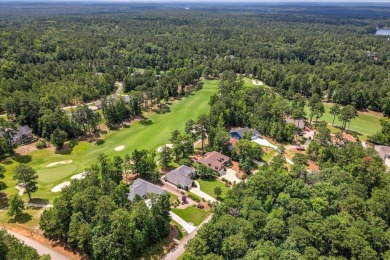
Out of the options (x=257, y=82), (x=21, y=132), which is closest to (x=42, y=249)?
(x=21, y=132)

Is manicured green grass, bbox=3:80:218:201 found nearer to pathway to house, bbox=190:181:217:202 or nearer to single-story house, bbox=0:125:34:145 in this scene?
single-story house, bbox=0:125:34:145

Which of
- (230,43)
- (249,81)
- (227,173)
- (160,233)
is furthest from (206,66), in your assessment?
(160,233)

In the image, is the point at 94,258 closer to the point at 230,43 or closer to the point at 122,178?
the point at 122,178

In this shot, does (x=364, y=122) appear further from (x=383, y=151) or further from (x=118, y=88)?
(x=118, y=88)

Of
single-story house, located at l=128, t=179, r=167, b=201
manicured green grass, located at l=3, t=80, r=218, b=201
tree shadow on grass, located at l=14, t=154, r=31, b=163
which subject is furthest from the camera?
tree shadow on grass, located at l=14, t=154, r=31, b=163

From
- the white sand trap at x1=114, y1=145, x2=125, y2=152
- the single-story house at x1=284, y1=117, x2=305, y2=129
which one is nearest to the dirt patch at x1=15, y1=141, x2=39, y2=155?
the white sand trap at x1=114, y1=145, x2=125, y2=152

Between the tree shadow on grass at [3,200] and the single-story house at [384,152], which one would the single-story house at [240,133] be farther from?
the tree shadow on grass at [3,200]
